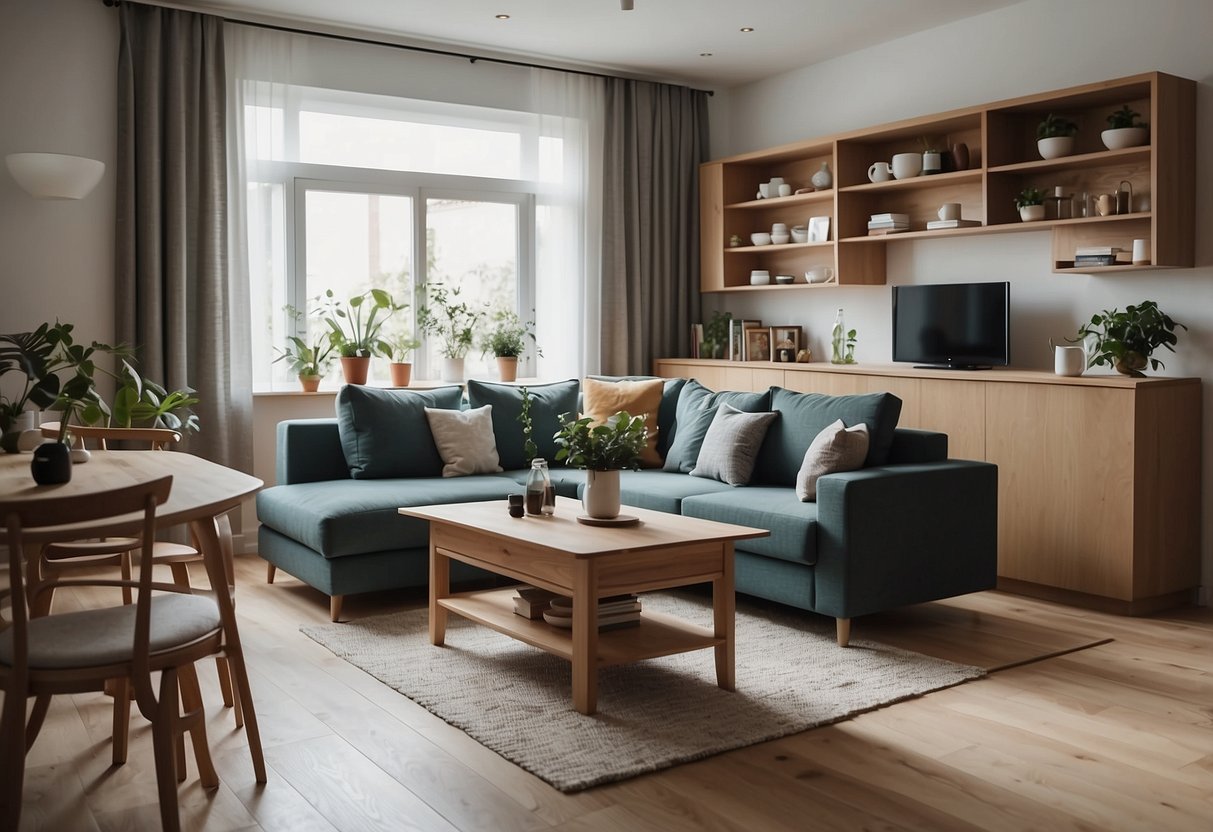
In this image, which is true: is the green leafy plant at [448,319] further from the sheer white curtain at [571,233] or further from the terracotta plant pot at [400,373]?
the sheer white curtain at [571,233]

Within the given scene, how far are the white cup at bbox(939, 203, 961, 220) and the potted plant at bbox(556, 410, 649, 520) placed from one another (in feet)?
8.22

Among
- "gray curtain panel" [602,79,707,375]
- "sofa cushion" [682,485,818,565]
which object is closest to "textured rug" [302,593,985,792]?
"sofa cushion" [682,485,818,565]

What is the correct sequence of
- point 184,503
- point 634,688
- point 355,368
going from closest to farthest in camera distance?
1. point 184,503
2. point 634,688
3. point 355,368

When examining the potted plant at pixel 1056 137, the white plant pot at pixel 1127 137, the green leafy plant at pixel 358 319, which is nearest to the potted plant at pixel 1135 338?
the white plant pot at pixel 1127 137

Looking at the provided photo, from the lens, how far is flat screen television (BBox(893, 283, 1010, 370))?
5211 millimetres

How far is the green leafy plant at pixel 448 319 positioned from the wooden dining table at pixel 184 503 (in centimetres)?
330

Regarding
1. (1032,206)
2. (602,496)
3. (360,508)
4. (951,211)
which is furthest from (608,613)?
(951,211)

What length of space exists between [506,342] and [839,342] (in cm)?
191

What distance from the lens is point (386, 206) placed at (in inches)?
248

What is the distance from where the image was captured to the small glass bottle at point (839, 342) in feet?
20.1

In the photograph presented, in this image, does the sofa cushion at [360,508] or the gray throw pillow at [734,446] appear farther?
the gray throw pillow at [734,446]

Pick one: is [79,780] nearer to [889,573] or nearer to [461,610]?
[461,610]

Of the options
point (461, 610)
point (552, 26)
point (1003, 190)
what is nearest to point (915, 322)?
point (1003, 190)

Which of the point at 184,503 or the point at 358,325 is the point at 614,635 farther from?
the point at 358,325
